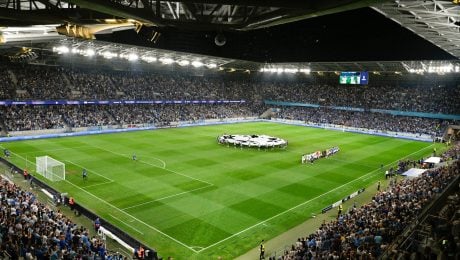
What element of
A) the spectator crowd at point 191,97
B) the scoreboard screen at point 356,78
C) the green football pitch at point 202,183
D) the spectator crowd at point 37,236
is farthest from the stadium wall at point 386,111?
the spectator crowd at point 37,236

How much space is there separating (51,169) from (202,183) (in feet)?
42.3

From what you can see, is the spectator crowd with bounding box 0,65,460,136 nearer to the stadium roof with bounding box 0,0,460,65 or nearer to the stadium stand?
the stadium stand

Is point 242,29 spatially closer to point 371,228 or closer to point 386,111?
point 371,228

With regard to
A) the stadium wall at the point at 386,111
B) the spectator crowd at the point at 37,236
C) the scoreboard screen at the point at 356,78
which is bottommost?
the spectator crowd at the point at 37,236

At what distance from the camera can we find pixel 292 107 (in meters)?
91.9

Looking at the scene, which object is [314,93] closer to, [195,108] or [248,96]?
[248,96]

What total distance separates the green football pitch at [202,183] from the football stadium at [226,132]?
171mm

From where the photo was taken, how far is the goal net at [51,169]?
103ft

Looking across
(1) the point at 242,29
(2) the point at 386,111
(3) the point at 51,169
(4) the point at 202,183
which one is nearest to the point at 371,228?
(1) the point at 242,29

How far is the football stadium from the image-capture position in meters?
14.4

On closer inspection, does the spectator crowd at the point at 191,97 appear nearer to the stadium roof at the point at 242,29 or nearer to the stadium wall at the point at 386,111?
the stadium wall at the point at 386,111

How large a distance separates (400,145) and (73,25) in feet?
178

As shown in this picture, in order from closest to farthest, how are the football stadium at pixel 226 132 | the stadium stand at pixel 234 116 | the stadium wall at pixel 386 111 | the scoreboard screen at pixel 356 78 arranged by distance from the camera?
the football stadium at pixel 226 132, the stadium stand at pixel 234 116, the scoreboard screen at pixel 356 78, the stadium wall at pixel 386 111

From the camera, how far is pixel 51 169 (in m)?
31.8
